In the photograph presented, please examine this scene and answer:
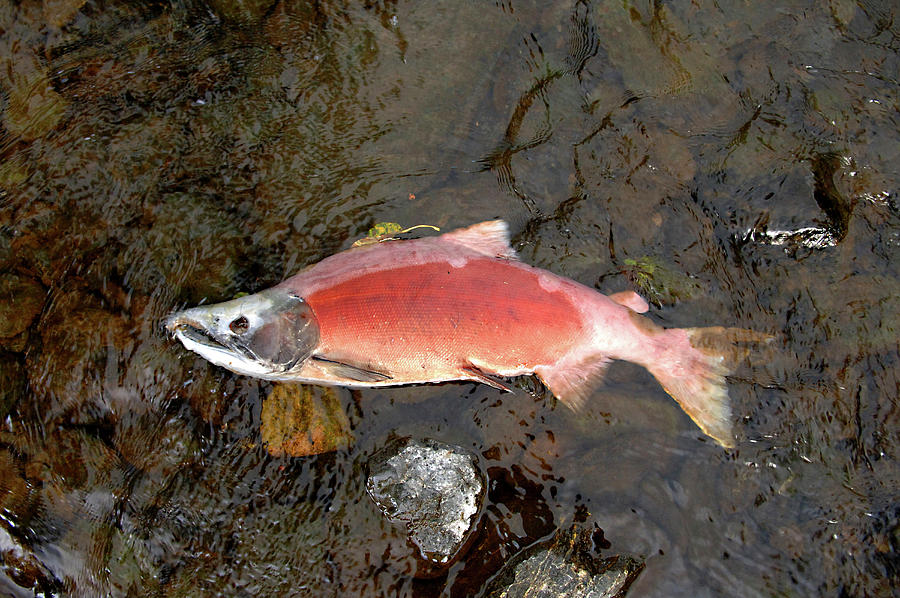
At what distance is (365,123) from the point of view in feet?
14.4

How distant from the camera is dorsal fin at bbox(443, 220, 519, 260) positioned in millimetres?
3936

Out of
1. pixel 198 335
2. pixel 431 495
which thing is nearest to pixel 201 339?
pixel 198 335

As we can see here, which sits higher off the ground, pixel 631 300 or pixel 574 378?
pixel 631 300

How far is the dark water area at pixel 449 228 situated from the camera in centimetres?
378

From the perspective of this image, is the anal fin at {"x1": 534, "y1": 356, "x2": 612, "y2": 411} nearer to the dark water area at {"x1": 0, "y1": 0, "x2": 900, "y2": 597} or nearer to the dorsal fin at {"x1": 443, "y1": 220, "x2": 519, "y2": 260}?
the dark water area at {"x1": 0, "y1": 0, "x2": 900, "y2": 597}

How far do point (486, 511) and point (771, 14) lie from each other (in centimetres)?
451

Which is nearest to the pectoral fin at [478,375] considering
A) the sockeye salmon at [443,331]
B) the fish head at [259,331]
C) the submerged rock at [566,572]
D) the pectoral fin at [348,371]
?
the sockeye salmon at [443,331]

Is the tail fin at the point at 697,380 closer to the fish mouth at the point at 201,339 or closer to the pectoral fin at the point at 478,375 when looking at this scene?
the pectoral fin at the point at 478,375

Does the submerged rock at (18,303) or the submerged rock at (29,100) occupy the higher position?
the submerged rock at (29,100)

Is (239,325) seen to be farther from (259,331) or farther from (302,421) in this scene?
Result: (302,421)

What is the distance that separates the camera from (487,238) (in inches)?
157

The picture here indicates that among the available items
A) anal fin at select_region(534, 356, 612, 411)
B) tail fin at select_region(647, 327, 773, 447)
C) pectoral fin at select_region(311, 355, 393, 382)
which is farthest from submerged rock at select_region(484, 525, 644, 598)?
pectoral fin at select_region(311, 355, 393, 382)

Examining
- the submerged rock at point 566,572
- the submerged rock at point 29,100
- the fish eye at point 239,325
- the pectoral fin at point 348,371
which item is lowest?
the submerged rock at point 566,572

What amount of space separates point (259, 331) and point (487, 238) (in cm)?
172
